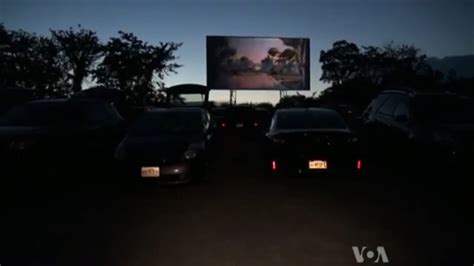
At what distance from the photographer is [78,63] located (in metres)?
49.1

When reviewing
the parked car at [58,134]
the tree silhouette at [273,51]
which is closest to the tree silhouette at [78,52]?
the tree silhouette at [273,51]

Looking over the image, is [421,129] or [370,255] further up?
[421,129]

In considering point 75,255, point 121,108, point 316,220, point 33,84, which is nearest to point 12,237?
point 75,255

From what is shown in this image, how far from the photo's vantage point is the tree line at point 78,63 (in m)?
44.3

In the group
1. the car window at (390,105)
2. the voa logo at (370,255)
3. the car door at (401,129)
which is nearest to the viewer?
the voa logo at (370,255)

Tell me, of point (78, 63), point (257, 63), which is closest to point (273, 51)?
point (257, 63)

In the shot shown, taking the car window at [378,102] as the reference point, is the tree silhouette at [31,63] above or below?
above

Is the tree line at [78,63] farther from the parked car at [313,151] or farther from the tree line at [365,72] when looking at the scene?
the parked car at [313,151]

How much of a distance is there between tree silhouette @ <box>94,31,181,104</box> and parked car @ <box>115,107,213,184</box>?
33614 mm

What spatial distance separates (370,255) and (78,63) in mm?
47787

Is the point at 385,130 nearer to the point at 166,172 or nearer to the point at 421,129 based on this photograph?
the point at 421,129

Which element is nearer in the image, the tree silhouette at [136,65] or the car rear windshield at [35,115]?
the car rear windshield at [35,115]

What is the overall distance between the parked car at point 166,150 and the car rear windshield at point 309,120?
164 centimetres

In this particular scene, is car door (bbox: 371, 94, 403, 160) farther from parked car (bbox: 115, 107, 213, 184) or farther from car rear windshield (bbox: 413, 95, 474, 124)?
parked car (bbox: 115, 107, 213, 184)
